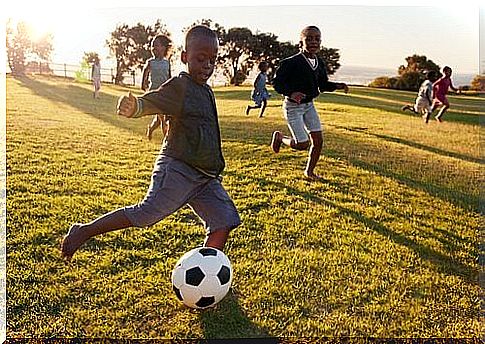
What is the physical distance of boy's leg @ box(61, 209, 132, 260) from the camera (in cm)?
325

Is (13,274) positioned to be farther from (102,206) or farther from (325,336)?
(325,336)

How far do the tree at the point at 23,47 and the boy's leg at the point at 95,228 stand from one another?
2047 millimetres

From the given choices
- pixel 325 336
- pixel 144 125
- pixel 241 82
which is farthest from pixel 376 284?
pixel 144 125

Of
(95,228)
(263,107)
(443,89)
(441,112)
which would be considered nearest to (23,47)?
(263,107)

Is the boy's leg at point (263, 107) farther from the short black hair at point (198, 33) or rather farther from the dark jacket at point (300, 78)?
the short black hair at point (198, 33)

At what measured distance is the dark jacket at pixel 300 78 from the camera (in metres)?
4.60

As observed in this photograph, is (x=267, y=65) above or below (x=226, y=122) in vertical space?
above

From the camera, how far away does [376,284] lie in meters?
3.68

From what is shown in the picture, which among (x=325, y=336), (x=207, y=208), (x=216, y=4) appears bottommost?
(x=325, y=336)

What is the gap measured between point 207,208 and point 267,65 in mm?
1914

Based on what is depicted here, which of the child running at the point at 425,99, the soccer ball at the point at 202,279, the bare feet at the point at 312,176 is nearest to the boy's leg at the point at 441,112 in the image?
the child running at the point at 425,99

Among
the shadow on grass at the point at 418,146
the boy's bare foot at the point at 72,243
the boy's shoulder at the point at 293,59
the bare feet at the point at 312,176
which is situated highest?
the boy's shoulder at the point at 293,59

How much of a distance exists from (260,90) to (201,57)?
1.92 meters

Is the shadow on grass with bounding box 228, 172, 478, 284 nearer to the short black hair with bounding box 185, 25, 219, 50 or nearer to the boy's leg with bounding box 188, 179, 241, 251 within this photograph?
the boy's leg with bounding box 188, 179, 241, 251
